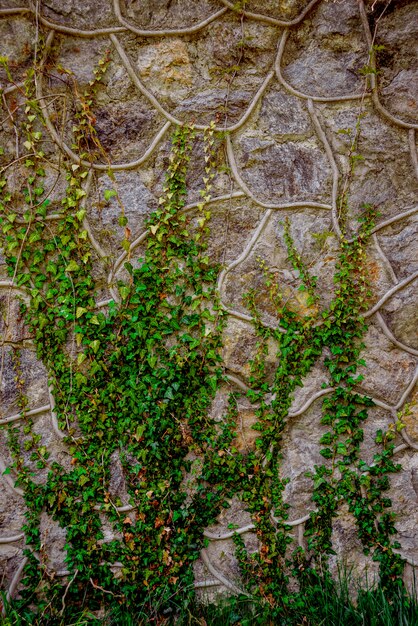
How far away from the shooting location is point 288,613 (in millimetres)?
1984

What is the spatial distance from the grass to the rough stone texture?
0.11 meters

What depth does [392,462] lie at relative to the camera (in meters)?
2.11

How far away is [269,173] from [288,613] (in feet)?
6.29

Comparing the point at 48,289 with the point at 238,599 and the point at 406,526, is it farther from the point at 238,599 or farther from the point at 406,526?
the point at 406,526

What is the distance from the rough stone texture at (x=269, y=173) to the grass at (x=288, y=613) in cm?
11

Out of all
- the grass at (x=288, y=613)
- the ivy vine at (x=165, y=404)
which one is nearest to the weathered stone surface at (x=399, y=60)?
the ivy vine at (x=165, y=404)

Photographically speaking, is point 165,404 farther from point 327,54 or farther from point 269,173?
point 327,54

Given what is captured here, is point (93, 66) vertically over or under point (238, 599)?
over

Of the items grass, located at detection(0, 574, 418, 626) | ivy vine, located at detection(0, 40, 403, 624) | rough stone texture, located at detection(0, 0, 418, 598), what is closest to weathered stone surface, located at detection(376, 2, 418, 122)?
rough stone texture, located at detection(0, 0, 418, 598)

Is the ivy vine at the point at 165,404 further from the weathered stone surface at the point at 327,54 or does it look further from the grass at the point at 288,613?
the weathered stone surface at the point at 327,54

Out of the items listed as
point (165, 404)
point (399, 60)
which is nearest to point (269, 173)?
point (399, 60)

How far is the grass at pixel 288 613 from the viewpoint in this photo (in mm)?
1885

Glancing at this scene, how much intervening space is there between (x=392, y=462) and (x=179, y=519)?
0.98m

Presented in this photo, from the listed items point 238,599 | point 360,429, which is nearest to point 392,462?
point 360,429
